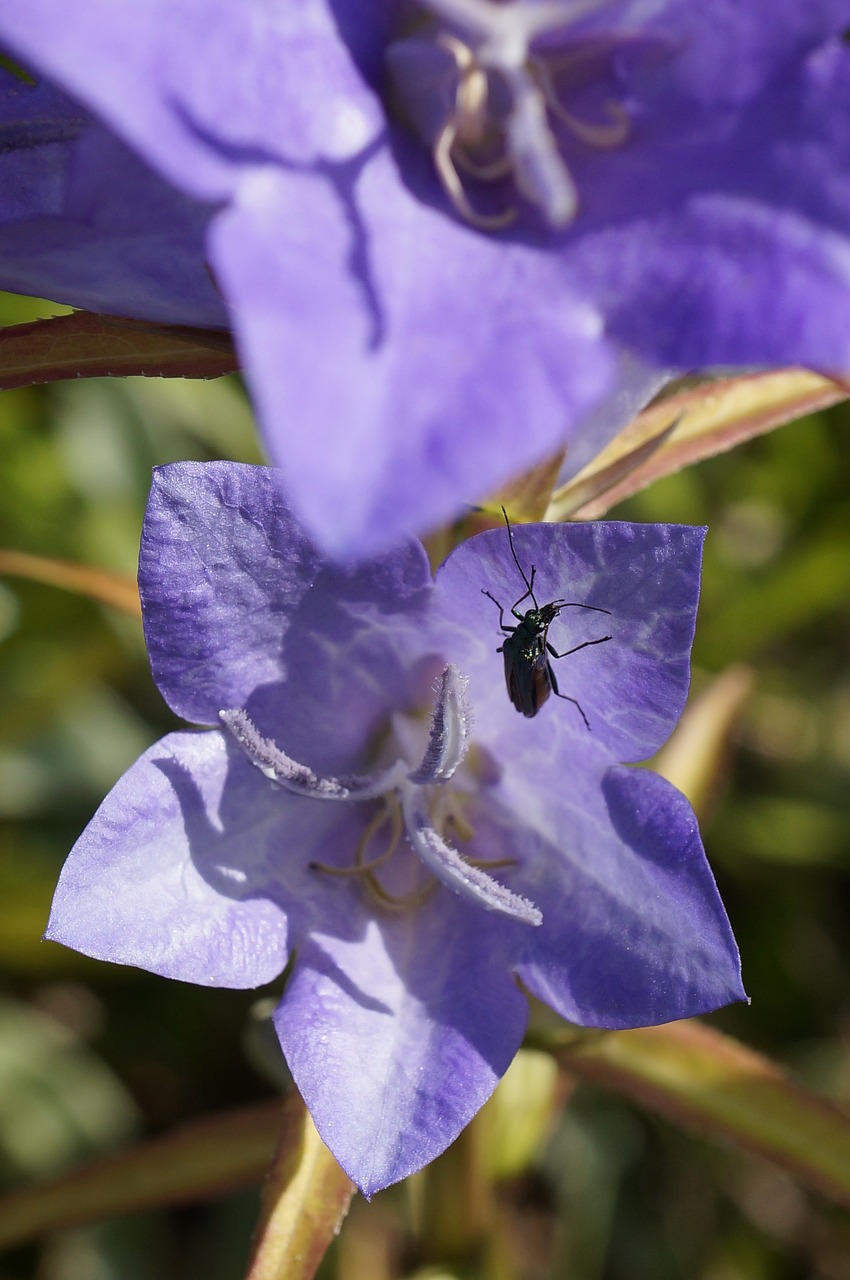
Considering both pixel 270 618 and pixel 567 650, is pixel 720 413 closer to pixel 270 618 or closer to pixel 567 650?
pixel 567 650

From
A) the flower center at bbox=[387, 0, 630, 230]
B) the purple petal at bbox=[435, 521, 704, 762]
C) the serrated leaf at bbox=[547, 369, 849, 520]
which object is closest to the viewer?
the flower center at bbox=[387, 0, 630, 230]

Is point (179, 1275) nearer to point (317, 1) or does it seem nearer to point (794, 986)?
point (794, 986)

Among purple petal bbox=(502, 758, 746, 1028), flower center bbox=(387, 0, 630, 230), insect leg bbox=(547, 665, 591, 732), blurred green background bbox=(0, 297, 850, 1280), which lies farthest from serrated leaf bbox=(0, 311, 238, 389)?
blurred green background bbox=(0, 297, 850, 1280)

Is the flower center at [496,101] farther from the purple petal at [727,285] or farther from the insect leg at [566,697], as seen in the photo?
the insect leg at [566,697]

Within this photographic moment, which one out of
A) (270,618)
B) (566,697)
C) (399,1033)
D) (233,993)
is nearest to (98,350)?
(270,618)

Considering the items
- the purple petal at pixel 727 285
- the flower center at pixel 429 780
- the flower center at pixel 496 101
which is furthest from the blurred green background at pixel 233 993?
the purple petal at pixel 727 285

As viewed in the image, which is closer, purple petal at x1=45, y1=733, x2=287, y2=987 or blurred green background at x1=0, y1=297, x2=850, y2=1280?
purple petal at x1=45, y1=733, x2=287, y2=987

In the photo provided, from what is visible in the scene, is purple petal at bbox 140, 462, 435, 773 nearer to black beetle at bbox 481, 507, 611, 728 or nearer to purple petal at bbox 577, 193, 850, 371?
black beetle at bbox 481, 507, 611, 728
